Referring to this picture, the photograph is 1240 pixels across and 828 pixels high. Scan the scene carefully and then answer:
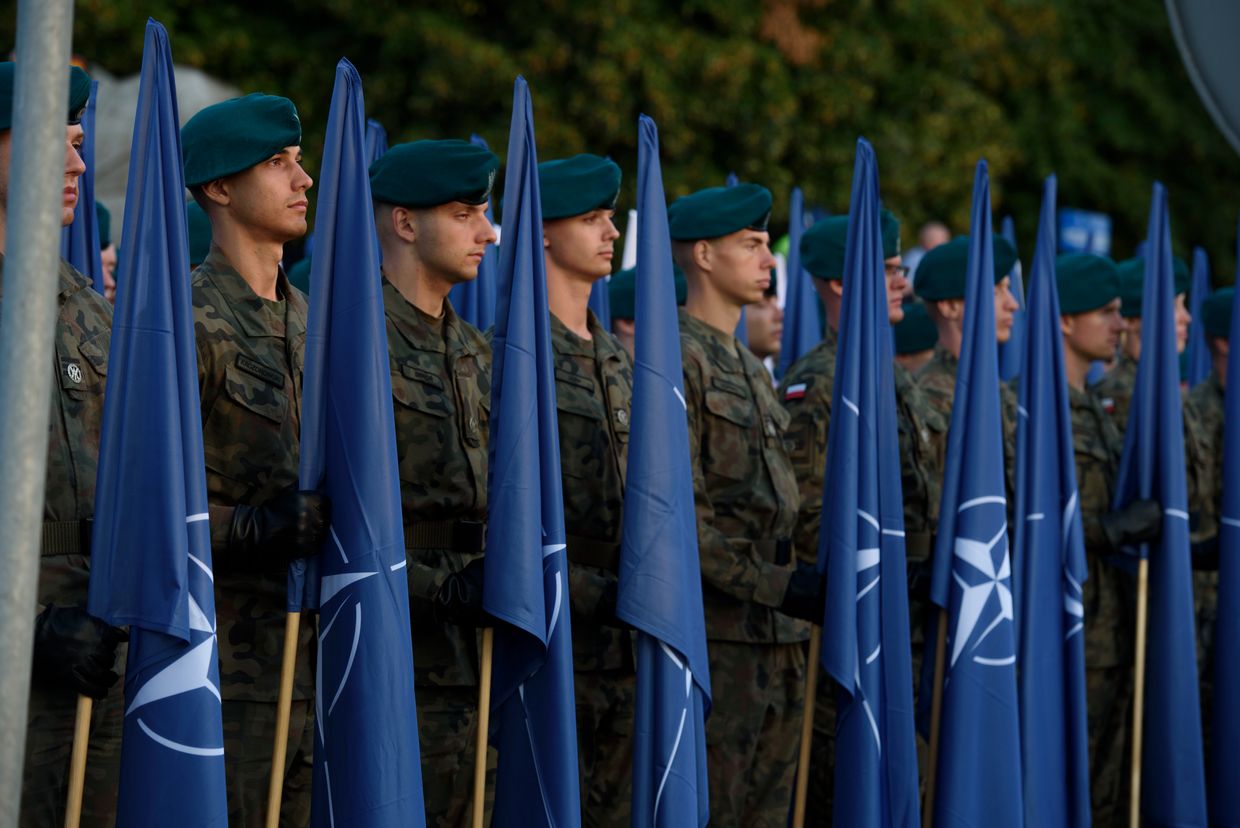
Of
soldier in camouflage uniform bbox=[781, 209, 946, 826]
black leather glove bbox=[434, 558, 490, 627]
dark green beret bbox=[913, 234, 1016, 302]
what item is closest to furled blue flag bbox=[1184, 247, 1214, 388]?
dark green beret bbox=[913, 234, 1016, 302]

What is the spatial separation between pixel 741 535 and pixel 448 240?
4.48 ft

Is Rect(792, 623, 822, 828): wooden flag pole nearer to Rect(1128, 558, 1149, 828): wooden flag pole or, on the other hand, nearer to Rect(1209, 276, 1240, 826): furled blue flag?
Rect(1128, 558, 1149, 828): wooden flag pole

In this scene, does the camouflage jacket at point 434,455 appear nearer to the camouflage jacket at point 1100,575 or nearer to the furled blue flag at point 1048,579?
the furled blue flag at point 1048,579

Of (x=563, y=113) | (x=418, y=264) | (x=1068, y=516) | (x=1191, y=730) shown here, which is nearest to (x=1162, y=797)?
(x=1191, y=730)

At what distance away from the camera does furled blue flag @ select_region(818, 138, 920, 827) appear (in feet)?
16.1

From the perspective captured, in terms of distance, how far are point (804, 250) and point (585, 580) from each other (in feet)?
7.75

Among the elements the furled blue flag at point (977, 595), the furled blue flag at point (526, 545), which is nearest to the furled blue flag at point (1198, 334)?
the furled blue flag at point (977, 595)

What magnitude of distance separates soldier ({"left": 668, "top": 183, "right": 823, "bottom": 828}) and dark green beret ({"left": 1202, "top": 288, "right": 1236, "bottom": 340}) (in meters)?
3.60

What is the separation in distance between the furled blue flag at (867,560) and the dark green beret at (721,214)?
54 cm

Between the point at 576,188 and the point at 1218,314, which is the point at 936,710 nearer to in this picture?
the point at 576,188

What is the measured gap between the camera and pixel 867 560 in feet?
16.5

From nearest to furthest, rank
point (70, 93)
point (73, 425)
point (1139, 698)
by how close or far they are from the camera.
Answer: point (73, 425) → point (70, 93) → point (1139, 698)

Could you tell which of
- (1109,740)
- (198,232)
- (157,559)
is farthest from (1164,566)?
(157,559)

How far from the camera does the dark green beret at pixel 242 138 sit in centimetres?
427
